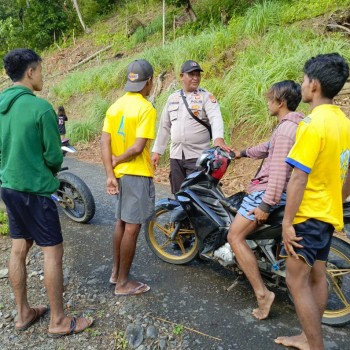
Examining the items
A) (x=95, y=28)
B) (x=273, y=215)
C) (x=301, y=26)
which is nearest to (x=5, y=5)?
(x=95, y=28)

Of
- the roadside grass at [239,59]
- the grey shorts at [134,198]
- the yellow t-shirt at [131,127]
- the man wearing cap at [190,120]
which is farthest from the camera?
the roadside grass at [239,59]

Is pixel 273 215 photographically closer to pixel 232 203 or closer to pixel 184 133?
pixel 232 203

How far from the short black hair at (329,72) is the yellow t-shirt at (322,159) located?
4.5 inches

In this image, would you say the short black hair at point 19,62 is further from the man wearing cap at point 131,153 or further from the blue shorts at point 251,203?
the blue shorts at point 251,203

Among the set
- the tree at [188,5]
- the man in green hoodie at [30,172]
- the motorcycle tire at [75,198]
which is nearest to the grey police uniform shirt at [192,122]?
the motorcycle tire at [75,198]

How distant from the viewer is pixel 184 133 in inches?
Answer: 160

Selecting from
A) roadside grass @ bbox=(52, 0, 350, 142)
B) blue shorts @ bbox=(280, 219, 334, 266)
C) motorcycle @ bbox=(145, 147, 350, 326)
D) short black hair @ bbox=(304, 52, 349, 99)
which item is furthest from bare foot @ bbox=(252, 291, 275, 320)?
roadside grass @ bbox=(52, 0, 350, 142)

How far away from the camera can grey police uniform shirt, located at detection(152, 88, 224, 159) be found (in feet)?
13.2

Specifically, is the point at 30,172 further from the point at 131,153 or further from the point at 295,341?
the point at 295,341

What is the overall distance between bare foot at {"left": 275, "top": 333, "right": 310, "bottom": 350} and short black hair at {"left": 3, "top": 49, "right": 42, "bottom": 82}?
2723mm

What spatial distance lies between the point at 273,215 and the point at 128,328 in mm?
1438

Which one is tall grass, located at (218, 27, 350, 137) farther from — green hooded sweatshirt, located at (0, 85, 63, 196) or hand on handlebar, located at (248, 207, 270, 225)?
green hooded sweatshirt, located at (0, 85, 63, 196)

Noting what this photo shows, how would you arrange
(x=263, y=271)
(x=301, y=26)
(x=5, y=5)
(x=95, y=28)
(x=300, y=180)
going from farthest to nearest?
(x=5, y=5), (x=95, y=28), (x=301, y=26), (x=263, y=271), (x=300, y=180)

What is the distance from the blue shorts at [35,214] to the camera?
2.70 meters
